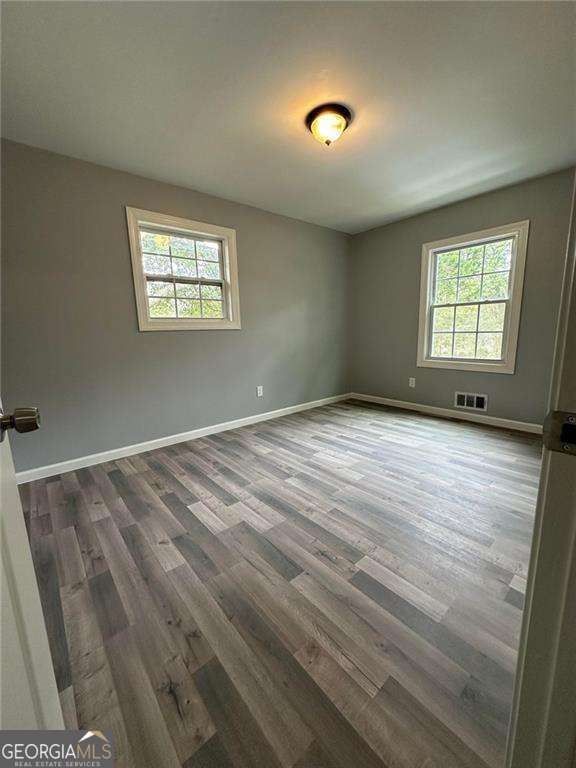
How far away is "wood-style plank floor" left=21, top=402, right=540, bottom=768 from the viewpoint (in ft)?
2.80

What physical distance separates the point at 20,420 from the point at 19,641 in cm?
Result: 38

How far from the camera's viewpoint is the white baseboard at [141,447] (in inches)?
95.3

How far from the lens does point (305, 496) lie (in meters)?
2.05

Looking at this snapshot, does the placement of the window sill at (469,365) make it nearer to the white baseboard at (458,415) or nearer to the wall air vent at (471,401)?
the wall air vent at (471,401)

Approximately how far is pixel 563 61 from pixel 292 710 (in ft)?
10.7

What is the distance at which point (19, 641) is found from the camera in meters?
0.50

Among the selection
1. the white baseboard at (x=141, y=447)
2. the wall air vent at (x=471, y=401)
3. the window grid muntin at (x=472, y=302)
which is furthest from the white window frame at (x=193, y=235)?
the wall air vent at (x=471, y=401)

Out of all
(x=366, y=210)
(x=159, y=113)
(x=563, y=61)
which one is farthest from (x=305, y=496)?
(x=366, y=210)

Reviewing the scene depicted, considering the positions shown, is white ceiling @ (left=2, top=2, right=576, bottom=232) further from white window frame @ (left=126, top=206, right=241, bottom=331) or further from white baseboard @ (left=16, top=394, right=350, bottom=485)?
white baseboard @ (left=16, top=394, right=350, bottom=485)

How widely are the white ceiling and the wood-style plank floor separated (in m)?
2.59

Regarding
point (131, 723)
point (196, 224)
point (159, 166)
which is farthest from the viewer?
point (196, 224)

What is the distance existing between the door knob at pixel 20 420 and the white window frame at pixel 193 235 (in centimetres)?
248

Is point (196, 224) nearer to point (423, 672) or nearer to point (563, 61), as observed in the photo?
point (563, 61)

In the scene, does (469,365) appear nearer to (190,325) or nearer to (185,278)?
(190,325)
